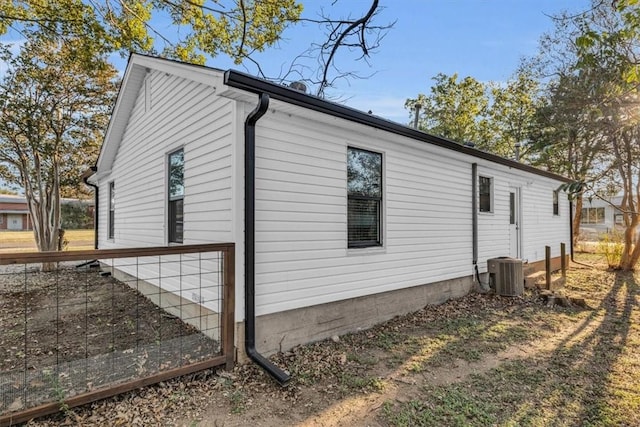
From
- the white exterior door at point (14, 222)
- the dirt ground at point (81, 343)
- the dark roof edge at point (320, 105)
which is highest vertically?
the dark roof edge at point (320, 105)

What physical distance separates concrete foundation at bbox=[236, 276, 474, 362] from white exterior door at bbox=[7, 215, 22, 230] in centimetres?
3632

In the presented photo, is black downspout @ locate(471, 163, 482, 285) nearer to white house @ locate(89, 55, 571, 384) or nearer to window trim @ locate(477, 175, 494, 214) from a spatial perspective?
white house @ locate(89, 55, 571, 384)

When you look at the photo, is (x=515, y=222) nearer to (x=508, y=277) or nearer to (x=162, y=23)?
(x=508, y=277)

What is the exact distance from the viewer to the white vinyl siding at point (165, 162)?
4062mm

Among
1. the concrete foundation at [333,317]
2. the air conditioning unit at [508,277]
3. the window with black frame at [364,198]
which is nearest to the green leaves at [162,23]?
the window with black frame at [364,198]

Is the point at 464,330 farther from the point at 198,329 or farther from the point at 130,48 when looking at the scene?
the point at 130,48

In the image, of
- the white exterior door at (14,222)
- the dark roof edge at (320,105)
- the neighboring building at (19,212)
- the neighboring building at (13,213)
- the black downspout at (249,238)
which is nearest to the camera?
the dark roof edge at (320,105)

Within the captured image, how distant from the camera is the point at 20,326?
5090 mm

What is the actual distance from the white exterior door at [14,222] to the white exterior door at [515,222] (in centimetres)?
3753

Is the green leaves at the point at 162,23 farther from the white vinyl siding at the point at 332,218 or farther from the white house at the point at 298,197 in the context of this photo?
the white vinyl siding at the point at 332,218

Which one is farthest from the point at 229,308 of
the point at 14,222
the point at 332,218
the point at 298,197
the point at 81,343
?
the point at 14,222

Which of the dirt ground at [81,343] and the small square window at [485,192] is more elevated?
the small square window at [485,192]

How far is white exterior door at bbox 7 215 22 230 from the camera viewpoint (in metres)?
29.5

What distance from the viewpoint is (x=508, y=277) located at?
23.4 feet
